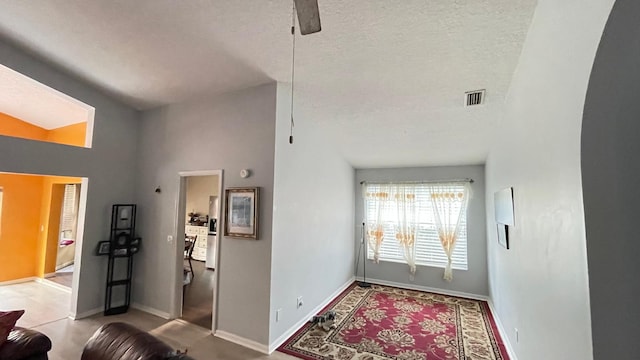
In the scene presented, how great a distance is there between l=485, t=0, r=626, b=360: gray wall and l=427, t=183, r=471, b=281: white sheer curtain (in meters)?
2.36

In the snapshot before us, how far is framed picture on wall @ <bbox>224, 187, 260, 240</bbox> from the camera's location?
9.80 ft

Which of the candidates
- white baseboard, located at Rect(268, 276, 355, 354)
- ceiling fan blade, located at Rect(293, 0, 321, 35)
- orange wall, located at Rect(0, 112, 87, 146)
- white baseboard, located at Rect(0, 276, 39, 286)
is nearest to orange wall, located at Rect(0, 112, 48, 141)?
orange wall, located at Rect(0, 112, 87, 146)

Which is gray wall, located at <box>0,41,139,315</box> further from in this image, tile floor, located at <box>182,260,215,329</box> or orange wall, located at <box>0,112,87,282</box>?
orange wall, located at <box>0,112,87,282</box>

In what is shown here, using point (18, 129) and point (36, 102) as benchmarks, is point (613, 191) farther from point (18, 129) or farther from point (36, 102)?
point (18, 129)

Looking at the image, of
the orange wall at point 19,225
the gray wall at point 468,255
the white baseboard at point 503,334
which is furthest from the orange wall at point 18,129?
the white baseboard at point 503,334

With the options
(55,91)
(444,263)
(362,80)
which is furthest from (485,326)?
(55,91)

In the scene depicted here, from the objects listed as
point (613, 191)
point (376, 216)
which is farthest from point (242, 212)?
point (376, 216)

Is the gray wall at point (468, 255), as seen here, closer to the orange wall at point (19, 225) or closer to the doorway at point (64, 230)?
the doorway at point (64, 230)

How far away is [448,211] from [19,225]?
28.0ft

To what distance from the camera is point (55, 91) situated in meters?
3.47

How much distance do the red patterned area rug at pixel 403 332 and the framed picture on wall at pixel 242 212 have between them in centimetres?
139

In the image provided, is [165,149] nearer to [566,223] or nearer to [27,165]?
[27,165]

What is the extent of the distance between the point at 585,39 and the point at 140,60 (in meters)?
3.81

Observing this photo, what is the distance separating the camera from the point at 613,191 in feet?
3.52
